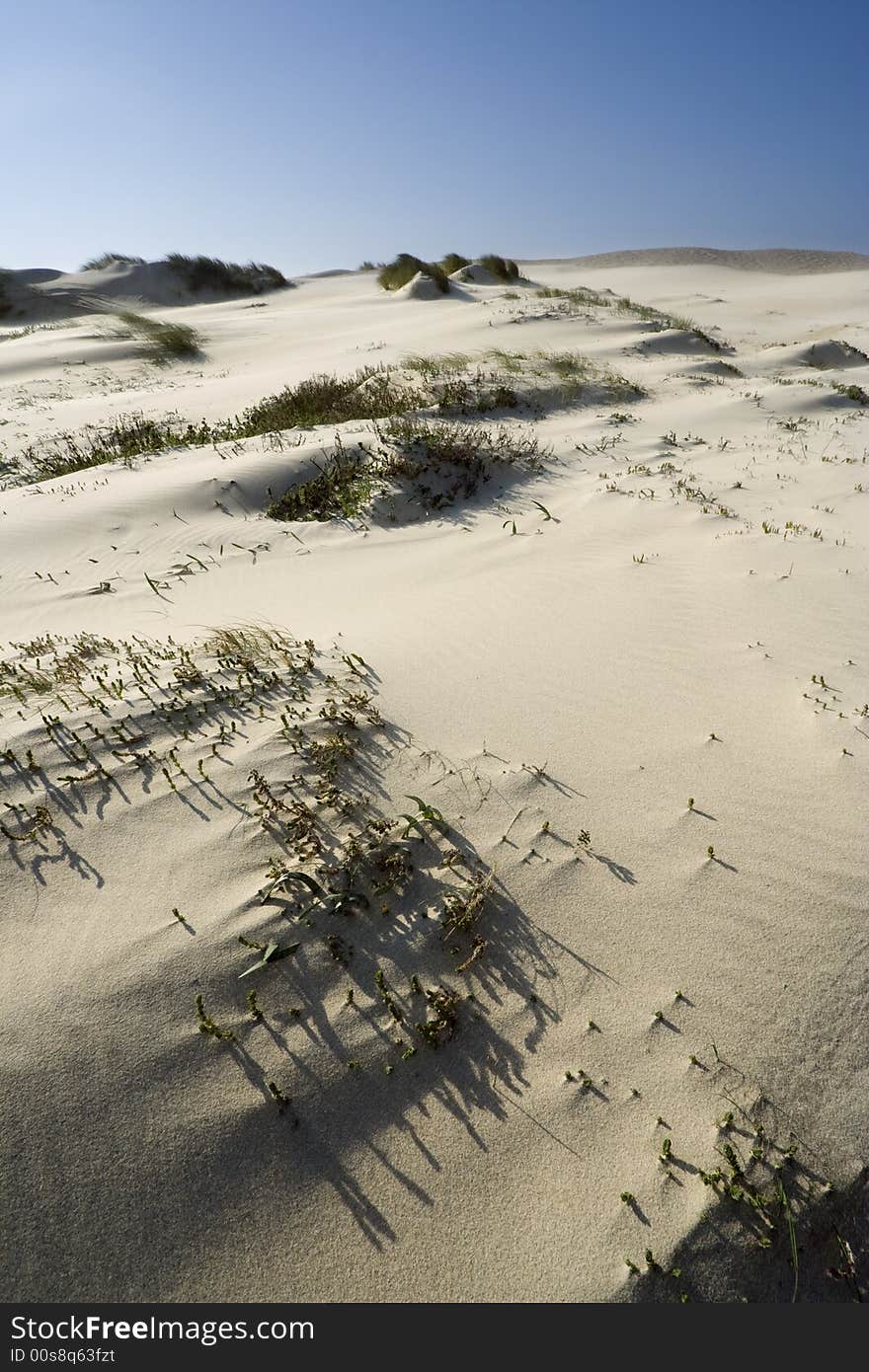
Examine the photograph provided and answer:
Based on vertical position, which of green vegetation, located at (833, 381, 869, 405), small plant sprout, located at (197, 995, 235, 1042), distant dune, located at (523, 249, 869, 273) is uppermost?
distant dune, located at (523, 249, 869, 273)

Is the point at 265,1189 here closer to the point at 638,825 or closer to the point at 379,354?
the point at 638,825

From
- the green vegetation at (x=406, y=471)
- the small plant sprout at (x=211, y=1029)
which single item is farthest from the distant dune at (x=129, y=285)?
the small plant sprout at (x=211, y=1029)

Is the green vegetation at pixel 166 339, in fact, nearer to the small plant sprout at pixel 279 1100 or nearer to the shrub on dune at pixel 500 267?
the shrub on dune at pixel 500 267

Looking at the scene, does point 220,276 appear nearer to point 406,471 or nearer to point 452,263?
point 452,263

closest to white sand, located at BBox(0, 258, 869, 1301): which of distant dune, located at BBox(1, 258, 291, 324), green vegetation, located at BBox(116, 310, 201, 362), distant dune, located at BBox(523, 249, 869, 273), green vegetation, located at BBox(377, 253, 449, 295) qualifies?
green vegetation, located at BBox(116, 310, 201, 362)

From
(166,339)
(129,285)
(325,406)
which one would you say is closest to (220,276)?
(129,285)

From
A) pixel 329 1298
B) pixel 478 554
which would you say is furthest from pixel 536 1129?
pixel 478 554

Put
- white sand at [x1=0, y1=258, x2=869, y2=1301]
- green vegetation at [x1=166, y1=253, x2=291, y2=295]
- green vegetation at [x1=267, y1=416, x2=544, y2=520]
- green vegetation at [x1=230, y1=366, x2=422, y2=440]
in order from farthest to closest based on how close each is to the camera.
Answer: green vegetation at [x1=166, y1=253, x2=291, y2=295] → green vegetation at [x1=230, y1=366, x2=422, y2=440] → green vegetation at [x1=267, y1=416, x2=544, y2=520] → white sand at [x1=0, y1=258, x2=869, y2=1301]

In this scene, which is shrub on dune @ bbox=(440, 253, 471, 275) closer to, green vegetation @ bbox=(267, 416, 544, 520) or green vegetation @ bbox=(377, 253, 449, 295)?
green vegetation @ bbox=(377, 253, 449, 295)
